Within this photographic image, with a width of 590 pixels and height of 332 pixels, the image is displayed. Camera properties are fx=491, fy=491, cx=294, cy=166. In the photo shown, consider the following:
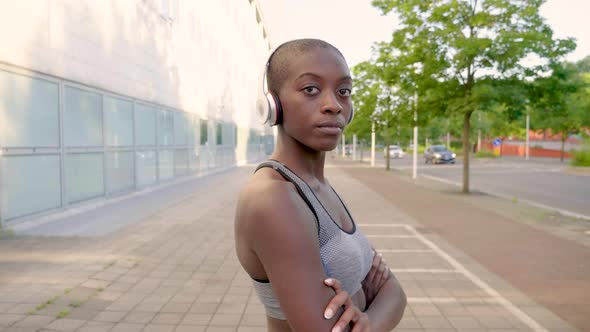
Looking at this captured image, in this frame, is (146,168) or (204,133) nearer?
(146,168)

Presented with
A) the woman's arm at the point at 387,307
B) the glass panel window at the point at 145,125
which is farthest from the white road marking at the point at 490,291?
the glass panel window at the point at 145,125

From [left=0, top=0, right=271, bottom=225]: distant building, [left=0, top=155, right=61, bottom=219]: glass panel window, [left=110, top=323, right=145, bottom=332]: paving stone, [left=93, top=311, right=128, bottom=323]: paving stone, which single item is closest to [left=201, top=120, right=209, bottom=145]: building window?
[left=0, top=0, right=271, bottom=225]: distant building

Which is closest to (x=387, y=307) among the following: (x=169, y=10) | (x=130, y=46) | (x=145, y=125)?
(x=130, y=46)

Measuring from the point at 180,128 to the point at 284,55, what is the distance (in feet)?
62.8

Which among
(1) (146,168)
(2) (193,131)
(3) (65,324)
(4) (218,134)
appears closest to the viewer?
(3) (65,324)

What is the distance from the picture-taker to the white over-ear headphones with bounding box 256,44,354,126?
1.39 metres

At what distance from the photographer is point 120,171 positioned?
13.5m

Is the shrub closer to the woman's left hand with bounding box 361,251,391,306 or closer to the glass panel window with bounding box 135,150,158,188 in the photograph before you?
the glass panel window with bounding box 135,150,158,188

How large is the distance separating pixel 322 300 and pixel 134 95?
14.4 metres

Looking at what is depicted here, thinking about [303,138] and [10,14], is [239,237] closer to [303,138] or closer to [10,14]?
[303,138]

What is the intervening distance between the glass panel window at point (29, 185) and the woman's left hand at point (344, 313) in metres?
8.55

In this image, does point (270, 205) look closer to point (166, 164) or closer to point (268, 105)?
point (268, 105)

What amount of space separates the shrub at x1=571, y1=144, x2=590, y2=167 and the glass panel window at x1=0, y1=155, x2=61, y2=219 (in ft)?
89.7

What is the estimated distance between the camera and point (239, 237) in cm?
126
